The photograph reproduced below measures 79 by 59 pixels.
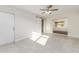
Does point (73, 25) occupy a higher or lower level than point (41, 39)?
higher

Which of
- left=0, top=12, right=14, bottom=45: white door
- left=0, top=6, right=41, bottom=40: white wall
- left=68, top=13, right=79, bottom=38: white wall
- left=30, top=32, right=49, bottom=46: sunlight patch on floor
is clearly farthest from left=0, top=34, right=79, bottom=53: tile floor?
left=68, top=13, right=79, bottom=38: white wall

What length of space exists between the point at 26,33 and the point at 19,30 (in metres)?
1.18

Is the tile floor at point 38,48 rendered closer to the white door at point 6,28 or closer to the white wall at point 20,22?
the white door at point 6,28

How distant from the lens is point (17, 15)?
5918 mm

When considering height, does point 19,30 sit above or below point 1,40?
above

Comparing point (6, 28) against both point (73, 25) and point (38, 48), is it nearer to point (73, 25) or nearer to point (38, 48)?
point (38, 48)

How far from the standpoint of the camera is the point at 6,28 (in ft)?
16.3

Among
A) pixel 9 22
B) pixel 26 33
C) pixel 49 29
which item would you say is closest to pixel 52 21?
pixel 49 29

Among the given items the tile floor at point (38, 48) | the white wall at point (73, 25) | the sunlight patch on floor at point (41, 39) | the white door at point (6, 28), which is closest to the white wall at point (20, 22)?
the white door at point (6, 28)

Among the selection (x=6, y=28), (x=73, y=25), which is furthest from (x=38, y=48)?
(x=73, y=25)

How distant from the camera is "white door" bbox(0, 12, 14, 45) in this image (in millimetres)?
4685

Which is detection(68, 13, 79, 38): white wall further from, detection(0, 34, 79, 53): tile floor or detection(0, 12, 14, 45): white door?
detection(0, 12, 14, 45): white door

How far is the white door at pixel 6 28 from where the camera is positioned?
4685 mm
